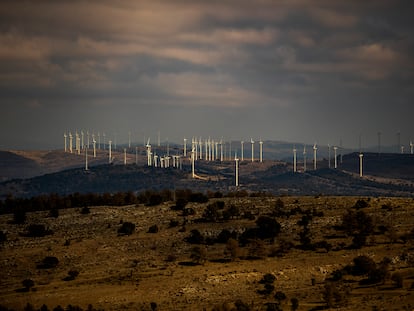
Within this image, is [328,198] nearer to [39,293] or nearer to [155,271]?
[155,271]

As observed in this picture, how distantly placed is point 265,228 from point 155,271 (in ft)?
68.5

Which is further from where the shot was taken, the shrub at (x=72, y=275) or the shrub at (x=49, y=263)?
the shrub at (x=49, y=263)

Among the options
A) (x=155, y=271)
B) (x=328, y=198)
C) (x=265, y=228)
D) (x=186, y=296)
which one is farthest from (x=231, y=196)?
(x=186, y=296)

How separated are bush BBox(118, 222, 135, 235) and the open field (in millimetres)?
1120

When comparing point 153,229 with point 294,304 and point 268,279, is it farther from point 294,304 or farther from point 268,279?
point 294,304

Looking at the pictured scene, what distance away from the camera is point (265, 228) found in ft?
333

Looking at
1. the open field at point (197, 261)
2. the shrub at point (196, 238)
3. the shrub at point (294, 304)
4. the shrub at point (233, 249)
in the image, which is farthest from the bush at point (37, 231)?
the shrub at point (294, 304)

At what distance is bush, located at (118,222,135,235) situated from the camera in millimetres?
110312

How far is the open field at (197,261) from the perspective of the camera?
76.5m

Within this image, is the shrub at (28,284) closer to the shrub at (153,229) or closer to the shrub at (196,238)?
the shrub at (196,238)

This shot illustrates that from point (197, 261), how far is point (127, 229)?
22.5 metres

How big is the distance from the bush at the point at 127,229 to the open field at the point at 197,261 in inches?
44.1

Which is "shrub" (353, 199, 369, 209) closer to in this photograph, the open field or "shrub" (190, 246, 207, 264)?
the open field

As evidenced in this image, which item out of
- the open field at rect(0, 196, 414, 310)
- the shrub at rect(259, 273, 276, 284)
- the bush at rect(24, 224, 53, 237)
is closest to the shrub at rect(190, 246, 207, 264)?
the open field at rect(0, 196, 414, 310)
